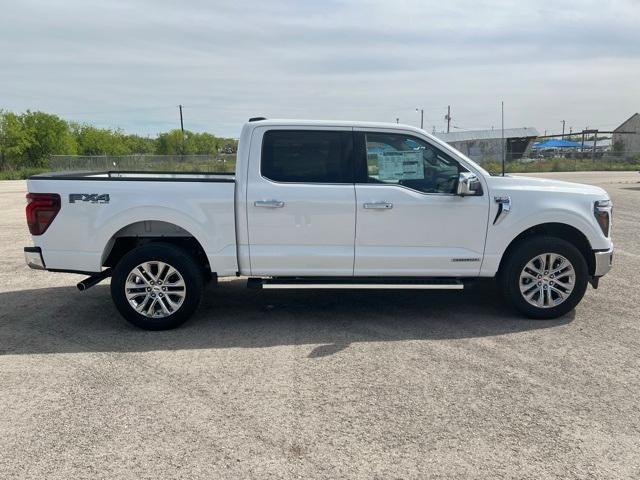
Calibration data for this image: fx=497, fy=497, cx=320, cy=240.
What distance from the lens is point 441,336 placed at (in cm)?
486

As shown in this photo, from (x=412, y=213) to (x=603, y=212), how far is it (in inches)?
81.7

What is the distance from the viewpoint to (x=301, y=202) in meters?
4.92

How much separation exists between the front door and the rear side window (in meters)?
0.17

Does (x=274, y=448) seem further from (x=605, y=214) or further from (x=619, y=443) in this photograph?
(x=605, y=214)

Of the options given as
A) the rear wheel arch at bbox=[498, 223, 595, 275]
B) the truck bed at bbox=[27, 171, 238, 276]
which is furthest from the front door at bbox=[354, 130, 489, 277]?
the truck bed at bbox=[27, 171, 238, 276]

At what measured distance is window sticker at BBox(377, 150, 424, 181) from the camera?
16.7 ft

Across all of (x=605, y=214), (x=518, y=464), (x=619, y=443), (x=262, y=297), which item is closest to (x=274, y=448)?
(x=518, y=464)

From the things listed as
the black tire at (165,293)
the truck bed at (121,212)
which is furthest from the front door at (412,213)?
the black tire at (165,293)

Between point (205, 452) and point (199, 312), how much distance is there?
2.82 metres

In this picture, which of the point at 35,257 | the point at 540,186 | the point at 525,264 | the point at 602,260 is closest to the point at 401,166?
the point at 540,186

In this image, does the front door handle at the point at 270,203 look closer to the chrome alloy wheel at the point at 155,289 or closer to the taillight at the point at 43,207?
the chrome alloy wheel at the point at 155,289

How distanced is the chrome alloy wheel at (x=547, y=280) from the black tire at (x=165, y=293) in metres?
3.38

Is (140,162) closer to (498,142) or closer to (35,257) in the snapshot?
(35,257)

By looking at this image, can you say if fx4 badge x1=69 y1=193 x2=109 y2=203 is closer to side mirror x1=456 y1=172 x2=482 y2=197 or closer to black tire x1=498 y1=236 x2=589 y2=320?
side mirror x1=456 y1=172 x2=482 y2=197
